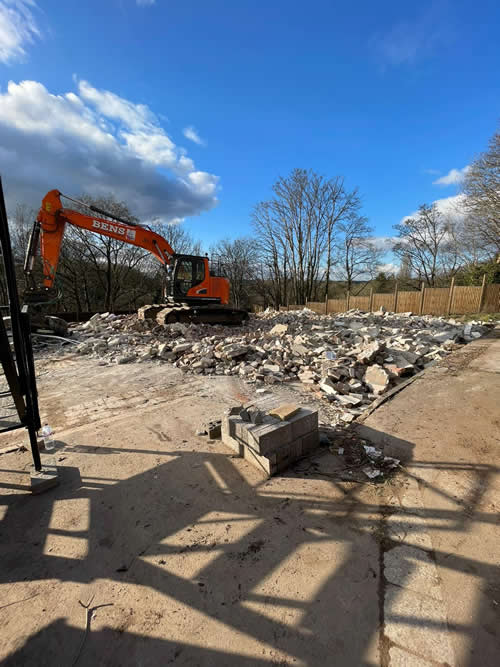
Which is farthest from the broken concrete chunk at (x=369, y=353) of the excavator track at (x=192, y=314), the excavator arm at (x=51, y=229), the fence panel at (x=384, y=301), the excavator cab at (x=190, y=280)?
the fence panel at (x=384, y=301)

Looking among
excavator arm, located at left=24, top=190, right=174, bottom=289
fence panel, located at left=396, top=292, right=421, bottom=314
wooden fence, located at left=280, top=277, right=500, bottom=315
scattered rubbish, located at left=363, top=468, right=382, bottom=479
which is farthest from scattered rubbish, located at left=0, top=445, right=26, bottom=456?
wooden fence, located at left=280, top=277, right=500, bottom=315

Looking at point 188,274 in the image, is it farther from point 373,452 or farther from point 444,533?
point 444,533

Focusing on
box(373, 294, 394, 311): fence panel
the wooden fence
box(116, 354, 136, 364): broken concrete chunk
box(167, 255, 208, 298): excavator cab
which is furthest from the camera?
box(373, 294, 394, 311): fence panel

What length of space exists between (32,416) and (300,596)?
2748 millimetres

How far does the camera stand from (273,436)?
123 inches

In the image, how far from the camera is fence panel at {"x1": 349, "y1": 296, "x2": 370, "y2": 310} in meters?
23.2

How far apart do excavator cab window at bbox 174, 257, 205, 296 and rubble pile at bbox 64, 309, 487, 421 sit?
1983mm

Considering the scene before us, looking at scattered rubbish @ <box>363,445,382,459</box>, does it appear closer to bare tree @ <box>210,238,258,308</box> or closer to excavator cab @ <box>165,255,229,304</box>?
excavator cab @ <box>165,255,229,304</box>

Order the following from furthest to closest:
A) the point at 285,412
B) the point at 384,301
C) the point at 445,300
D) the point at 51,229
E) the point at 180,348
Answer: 1. the point at 384,301
2. the point at 445,300
3. the point at 51,229
4. the point at 180,348
5. the point at 285,412

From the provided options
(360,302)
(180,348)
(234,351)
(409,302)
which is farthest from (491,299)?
(180,348)

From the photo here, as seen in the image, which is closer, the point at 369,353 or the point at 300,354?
the point at 369,353

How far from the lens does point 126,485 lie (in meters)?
2.99

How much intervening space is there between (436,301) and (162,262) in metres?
17.1

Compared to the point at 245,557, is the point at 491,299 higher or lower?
higher
